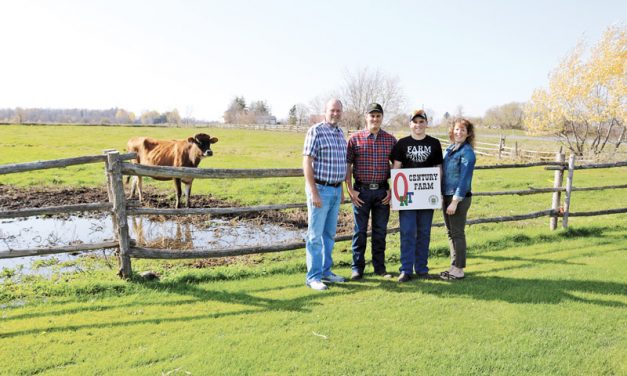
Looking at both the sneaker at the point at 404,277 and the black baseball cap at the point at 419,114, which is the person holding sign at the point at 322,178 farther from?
the sneaker at the point at 404,277

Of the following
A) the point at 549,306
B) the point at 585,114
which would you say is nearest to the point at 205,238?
the point at 549,306

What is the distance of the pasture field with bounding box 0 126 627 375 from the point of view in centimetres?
345

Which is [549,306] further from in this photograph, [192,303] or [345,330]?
[192,303]

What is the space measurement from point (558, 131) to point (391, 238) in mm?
22499

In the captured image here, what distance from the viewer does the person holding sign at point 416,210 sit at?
200 inches

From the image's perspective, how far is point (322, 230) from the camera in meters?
4.95

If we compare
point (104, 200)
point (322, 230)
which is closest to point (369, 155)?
point (322, 230)

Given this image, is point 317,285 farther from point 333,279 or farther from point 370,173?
point 370,173

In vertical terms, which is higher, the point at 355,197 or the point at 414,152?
the point at 414,152

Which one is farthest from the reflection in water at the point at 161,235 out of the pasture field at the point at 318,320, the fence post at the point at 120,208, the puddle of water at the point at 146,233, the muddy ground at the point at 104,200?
the fence post at the point at 120,208

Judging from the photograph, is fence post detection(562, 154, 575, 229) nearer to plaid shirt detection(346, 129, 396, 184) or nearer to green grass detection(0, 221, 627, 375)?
green grass detection(0, 221, 627, 375)

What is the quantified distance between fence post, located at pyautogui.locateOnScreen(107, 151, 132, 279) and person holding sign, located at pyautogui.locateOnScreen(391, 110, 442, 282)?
325cm

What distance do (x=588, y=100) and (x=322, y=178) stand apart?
24.5m

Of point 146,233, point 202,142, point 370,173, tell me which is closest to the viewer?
point 370,173
